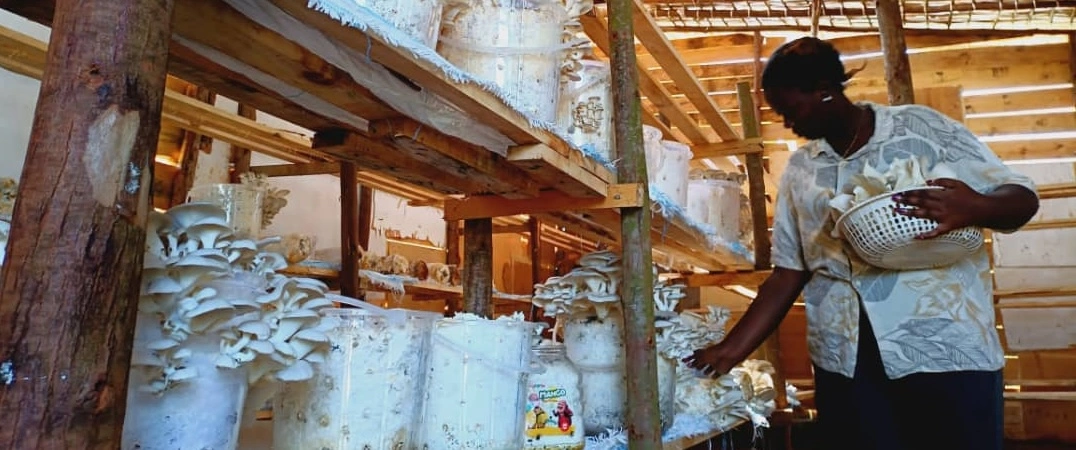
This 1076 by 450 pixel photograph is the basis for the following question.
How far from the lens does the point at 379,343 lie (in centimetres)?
100

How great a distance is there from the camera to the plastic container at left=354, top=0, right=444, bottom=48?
0.99 metres

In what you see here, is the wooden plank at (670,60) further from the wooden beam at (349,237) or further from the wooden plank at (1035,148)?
the wooden plank at (1035,148)

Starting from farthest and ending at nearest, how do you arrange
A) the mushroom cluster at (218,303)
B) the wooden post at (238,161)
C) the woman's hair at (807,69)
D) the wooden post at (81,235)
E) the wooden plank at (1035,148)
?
1. the wooden plank at (1035,148)
2. the wooden post at (238,161)
3. the woman's hair at (807,69)
4. the mushroom cluster at (218,303)
5. the wooden post at (81,235)

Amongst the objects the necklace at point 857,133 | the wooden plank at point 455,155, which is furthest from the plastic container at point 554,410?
the necklace at point 857,133

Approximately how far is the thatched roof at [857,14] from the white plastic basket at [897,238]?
9.55 feet

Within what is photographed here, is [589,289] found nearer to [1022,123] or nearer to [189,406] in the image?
[189,406]

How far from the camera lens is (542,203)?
1765 mm

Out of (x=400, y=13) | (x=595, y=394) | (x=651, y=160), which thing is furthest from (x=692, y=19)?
(x=400, y=13)

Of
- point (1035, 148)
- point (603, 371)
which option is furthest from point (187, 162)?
point (1035, 148)

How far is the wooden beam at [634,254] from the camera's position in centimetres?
159

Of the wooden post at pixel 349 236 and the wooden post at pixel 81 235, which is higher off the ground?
the wooden post at pixel 349 236

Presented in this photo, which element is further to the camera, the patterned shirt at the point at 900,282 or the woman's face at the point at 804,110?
the woman's face at the point at 804,110

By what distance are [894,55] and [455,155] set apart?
258cm

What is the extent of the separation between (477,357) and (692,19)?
353 centimetres
